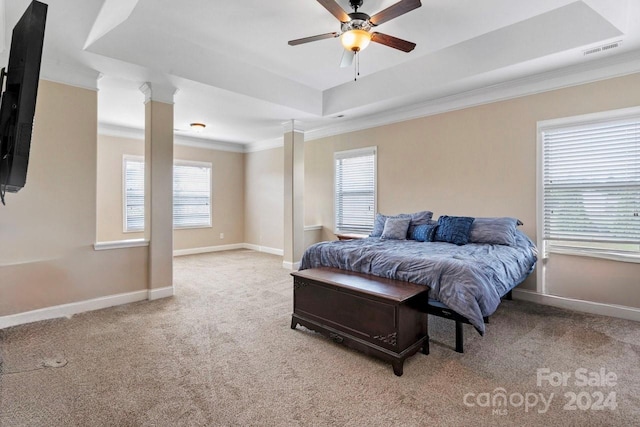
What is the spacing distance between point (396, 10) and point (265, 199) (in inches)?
222

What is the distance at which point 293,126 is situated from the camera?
A: 18.9 ft

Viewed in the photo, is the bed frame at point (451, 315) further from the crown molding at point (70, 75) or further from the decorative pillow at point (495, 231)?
the crown molding at point (70, 75)

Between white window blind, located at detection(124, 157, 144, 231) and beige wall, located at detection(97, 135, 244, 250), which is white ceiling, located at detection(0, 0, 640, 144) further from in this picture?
white window blind, located at detection(124, 157, 144, 231)

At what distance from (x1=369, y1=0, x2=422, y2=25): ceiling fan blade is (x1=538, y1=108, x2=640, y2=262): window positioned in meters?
2.47

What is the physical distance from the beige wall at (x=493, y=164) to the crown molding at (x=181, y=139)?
3364 millimetres

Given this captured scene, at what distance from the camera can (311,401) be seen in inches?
78.4

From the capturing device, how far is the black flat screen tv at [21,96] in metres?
1.50

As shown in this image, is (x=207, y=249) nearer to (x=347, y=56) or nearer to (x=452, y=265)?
(x=347, y=56)

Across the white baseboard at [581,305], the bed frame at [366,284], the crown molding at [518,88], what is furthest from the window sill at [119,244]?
the white baseboard at [581,305]

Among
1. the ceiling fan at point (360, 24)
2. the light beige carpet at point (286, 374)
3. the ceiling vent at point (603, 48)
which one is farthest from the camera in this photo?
the ceiling vent at point (603, 48)

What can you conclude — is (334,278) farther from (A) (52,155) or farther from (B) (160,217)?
(A) (52,155)

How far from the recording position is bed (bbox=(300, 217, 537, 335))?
246 cm

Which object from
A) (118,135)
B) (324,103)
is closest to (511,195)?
(324,103)

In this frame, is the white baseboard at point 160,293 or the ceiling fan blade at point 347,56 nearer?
the ceiling fan blade at point 347,56
